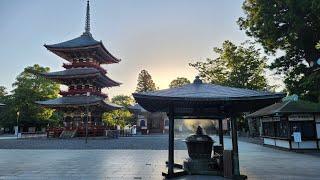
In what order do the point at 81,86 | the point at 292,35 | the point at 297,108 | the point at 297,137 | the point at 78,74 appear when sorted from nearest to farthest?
the point at 297,137
the point at 297,108
the point at 292,35
the point at 78,74
the point at 81,86

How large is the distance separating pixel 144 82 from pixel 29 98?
121ft

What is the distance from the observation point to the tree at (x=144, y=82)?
8238cm

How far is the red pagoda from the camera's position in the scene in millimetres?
37688

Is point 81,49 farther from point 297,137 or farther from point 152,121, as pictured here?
point 297,137

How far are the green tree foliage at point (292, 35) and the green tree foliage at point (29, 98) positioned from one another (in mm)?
43132

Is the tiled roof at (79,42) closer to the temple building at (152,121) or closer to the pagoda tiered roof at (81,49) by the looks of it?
the pagoda tiered roof at (81,49)

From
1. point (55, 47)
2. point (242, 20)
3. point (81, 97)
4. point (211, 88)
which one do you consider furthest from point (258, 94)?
point (55, 47)

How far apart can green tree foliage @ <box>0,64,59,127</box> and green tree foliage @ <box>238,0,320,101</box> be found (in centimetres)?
4313

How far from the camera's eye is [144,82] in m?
83.7

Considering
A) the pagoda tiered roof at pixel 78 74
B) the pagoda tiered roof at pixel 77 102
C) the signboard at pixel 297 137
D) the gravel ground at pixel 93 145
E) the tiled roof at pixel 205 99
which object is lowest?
the gravel ground at pixel 93 145

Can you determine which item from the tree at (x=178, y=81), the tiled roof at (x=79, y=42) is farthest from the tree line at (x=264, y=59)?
the tree at (x=178, y=81)

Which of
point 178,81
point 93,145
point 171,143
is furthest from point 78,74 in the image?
point 178,81

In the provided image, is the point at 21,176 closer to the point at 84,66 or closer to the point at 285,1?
the point at 285,1

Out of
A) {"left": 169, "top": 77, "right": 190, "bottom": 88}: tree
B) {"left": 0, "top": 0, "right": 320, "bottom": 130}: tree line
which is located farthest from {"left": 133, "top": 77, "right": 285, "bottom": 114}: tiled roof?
{"left": 169, "top": 77, "right": 190, "bottom": 88}: tree
